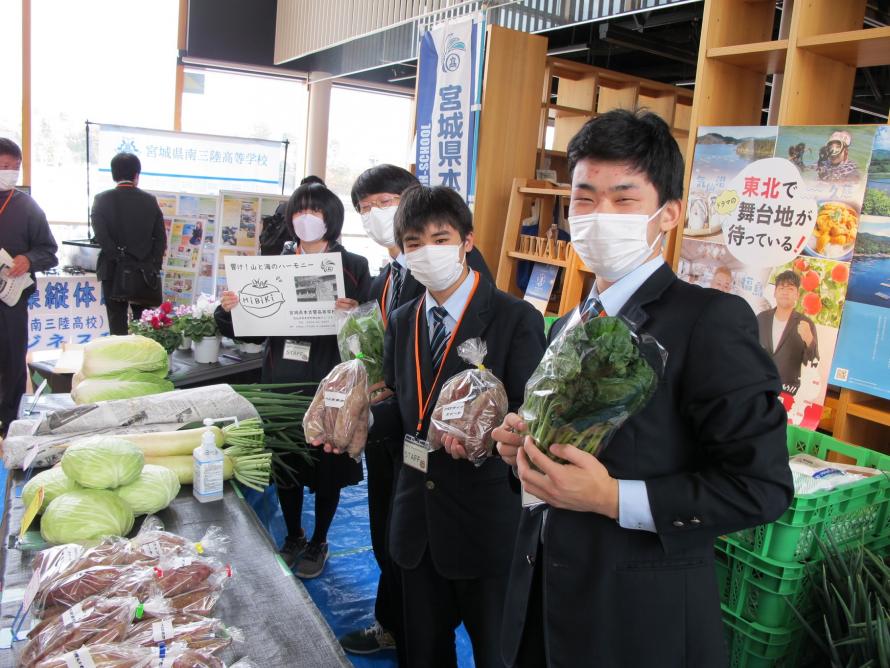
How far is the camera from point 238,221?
696cm

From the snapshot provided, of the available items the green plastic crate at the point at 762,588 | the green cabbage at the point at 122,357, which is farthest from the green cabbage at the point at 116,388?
the green plastic crate at the point at 762,588

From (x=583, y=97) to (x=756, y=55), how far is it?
341 centimetres

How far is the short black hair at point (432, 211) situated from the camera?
1.99m

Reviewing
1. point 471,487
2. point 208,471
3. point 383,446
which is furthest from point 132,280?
point 471,487

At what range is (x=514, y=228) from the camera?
16.4ft

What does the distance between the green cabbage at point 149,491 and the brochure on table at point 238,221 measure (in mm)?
5197

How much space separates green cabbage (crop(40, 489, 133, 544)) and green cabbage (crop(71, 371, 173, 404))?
2.61 ft

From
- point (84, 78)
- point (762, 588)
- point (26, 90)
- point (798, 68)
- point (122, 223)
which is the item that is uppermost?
point (84, 78)

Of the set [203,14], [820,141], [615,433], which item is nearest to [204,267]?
[203,14]

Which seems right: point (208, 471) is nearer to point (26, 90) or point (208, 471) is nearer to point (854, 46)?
point (854, 46)

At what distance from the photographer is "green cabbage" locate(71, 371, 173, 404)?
8.07 feet

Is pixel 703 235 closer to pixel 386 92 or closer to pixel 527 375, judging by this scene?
pixel 527 375

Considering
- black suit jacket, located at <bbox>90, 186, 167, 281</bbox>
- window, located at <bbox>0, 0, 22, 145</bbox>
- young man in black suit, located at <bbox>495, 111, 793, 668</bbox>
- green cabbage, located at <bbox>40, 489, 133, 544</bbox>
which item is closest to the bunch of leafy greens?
young man in black suit, located at <bbox>495, 111, 793, 668</bbox>

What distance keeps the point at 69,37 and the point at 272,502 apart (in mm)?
7772
